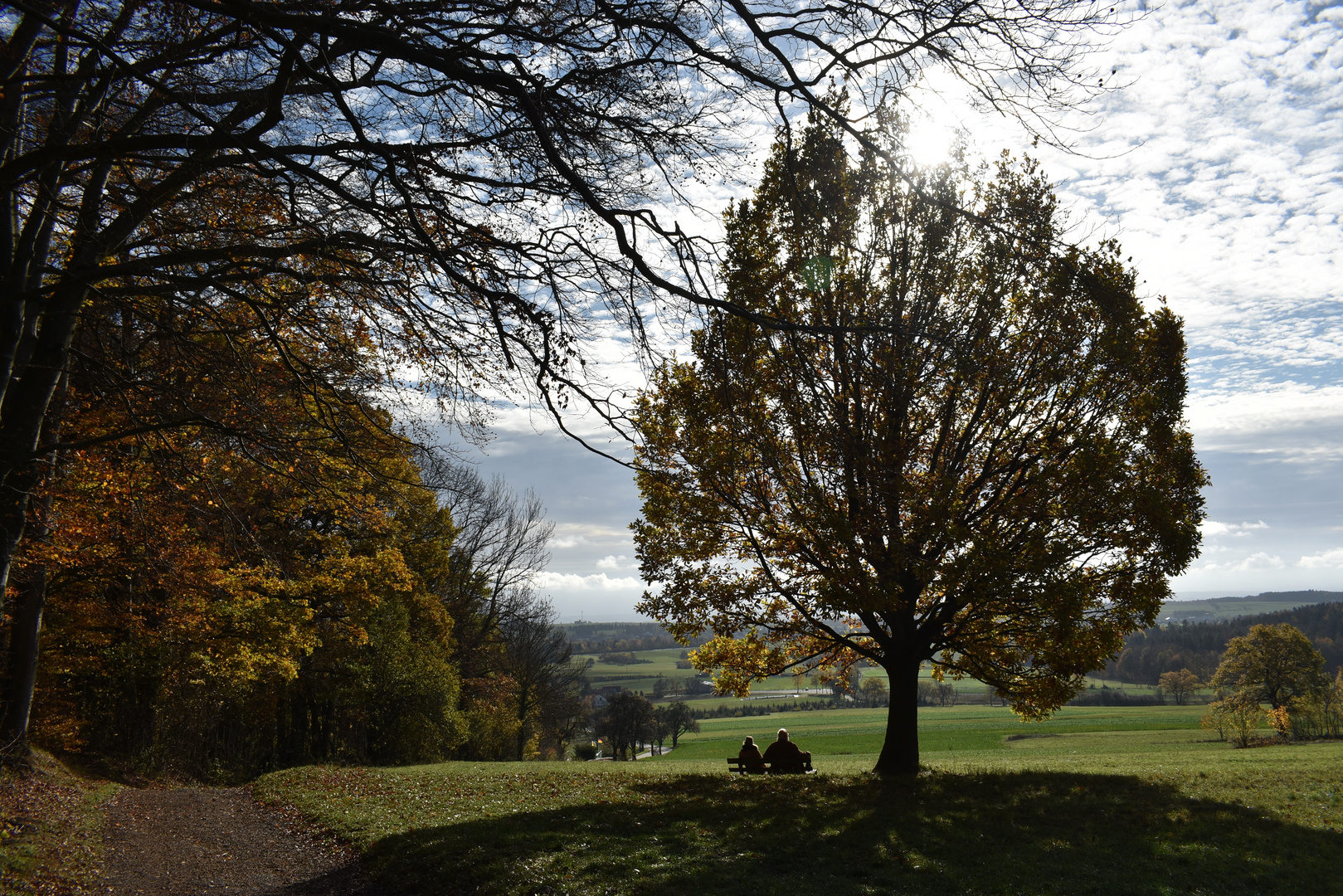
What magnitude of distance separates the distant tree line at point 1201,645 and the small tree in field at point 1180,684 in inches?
254

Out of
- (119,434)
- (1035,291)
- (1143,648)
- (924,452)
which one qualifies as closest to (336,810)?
(119,434)

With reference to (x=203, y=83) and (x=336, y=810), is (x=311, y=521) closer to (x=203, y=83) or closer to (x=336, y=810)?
(x=336, y=810)

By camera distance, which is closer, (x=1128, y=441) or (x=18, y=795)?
(x=18, y=795)

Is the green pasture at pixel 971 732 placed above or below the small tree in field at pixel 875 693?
above

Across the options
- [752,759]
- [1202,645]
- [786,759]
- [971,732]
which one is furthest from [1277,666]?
[1202,645]

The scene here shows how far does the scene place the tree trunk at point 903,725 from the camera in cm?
1325

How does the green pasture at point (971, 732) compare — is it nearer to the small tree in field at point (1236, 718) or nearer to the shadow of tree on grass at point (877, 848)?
the small tree in field at point (1236, 718)

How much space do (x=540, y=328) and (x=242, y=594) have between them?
1513 cm

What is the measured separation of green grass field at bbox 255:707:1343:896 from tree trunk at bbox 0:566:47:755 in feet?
14.4

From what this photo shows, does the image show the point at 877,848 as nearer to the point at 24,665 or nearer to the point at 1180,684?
the point at 24,665

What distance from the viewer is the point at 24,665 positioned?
12578 millimetres

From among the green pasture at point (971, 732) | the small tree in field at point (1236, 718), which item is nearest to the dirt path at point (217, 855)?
the green pasture at point (971, 732)

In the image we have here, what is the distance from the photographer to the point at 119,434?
6633 mm

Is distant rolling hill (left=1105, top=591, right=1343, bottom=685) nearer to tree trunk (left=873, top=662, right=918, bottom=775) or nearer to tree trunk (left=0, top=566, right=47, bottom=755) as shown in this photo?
tree trunk (left=873, top=662, right=918, bottom=775)
